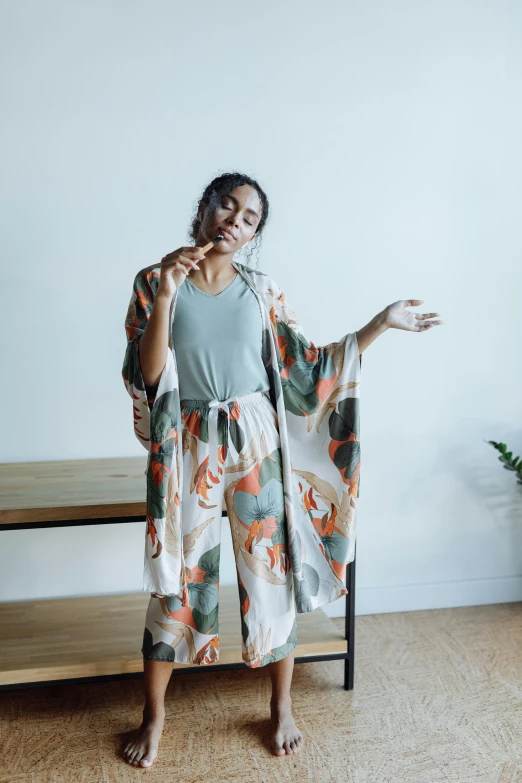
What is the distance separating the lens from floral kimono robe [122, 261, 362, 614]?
1.81 metres

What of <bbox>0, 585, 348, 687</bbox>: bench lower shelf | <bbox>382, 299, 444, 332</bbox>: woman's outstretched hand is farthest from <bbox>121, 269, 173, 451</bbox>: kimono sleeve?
<bbox>0, 585, 348, 687</bbox>: bench lower shelf

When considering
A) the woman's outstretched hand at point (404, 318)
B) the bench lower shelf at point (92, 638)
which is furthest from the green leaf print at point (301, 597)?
the woman's outstretched hand at point (404, 318)

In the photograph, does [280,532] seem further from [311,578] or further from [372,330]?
[372,330]

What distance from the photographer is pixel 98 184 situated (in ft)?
7.64

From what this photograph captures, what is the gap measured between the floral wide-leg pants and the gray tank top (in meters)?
0.04

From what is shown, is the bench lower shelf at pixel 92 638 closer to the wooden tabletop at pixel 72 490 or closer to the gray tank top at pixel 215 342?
the wooden tabletop at pixel 72 490

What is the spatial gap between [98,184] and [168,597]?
1.24 metres

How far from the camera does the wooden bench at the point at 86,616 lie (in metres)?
1.93

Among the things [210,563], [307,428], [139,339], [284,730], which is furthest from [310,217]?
[284,730]

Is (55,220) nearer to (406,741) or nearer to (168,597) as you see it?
(168,597)

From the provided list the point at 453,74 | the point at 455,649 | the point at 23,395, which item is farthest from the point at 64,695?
the point at 453,74

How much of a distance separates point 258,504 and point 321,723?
25.7 inches

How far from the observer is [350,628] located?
2146 millimetres

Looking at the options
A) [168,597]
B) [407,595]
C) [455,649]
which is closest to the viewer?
[168,597]
